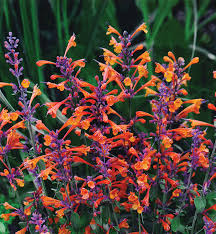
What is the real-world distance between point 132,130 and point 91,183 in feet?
1.24

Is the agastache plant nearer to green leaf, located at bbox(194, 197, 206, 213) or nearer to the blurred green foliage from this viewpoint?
green leaf, located at bbox(194, 197, 206, 213)

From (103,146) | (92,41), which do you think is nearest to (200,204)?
(103,146)

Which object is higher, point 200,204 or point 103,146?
point 103,146

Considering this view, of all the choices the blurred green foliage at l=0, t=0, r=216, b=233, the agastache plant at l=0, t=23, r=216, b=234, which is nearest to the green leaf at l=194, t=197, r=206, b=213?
the agastache plant at l=0, t=23, r=216, b=234

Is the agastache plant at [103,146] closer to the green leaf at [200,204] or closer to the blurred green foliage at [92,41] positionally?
the green leaf at [200,204]

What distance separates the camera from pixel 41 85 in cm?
278

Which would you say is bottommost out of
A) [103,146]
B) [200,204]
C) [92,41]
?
[200,204]

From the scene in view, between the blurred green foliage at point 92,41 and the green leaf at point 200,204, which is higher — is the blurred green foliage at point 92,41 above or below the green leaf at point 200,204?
above

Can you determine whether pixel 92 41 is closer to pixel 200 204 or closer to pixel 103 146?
pixel 103 146

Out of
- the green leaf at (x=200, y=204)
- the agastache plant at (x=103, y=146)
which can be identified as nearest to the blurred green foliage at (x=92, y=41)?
the agastache plant at (x=103, y=146)

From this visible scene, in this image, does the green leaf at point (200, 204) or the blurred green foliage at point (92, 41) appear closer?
the green leaf at point (200, 204)

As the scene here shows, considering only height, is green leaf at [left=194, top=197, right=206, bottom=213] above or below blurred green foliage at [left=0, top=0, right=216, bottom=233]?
below

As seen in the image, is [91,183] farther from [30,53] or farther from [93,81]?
[30,53]

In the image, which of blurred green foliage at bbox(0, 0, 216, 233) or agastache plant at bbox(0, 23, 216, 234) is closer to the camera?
agastache plant at bbox(0, 23, 216, 234)
